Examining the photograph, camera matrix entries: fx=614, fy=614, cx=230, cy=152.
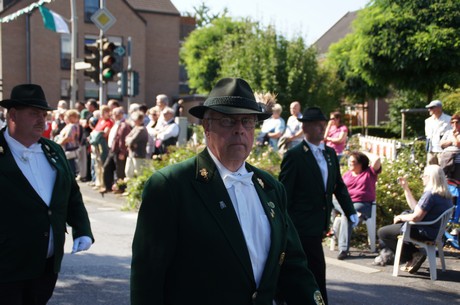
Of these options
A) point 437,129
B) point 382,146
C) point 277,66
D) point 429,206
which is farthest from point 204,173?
point 277,66

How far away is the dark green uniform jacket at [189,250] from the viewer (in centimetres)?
276

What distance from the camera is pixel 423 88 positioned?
2103cm

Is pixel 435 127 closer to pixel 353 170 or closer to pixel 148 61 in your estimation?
pixel 353 170

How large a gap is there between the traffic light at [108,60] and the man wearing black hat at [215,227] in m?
12.8

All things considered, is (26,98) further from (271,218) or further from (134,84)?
(134,84)

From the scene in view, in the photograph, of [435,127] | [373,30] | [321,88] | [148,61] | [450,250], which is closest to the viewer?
[450,250]

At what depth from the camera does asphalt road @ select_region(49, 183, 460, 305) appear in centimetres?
657

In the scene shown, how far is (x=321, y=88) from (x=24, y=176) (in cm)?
2440

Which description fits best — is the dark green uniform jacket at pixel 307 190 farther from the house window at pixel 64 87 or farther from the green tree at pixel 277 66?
the house window at pixel 64 87

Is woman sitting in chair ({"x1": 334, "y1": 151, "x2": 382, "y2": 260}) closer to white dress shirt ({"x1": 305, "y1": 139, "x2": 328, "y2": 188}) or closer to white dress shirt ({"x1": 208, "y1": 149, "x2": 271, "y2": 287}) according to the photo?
white dress shirt ({"x1": 305, "y1": 139, "x2": 328, "y2": 188})

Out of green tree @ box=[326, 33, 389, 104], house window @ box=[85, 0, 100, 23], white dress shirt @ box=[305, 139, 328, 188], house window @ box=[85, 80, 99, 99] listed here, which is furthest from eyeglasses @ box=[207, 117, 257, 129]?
house window @ box=[85, 0, 100, 23]

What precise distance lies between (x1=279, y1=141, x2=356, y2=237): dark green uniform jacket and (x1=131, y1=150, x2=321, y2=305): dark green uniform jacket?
2.98 meters

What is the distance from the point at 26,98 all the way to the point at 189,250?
2291mm

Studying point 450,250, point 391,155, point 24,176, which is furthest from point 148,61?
point 24,176
